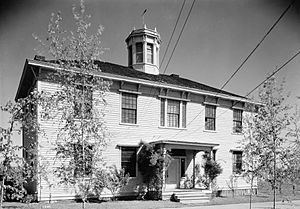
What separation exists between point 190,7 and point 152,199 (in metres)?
9.40

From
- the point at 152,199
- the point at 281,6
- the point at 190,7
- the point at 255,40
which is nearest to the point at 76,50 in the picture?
the point at 190,7

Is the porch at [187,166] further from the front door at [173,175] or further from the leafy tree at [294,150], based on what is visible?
the leafy tree at [294,150]

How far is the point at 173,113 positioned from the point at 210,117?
7.19ft

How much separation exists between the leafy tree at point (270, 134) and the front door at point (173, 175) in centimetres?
620

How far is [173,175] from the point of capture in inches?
543

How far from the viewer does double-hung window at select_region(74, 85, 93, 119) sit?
5.45 metres

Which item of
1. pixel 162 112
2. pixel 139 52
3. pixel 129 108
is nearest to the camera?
pixel 129 108

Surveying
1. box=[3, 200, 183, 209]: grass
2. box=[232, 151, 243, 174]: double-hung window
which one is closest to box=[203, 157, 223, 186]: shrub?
box=[232, 151, 243, 174]: double-hung window

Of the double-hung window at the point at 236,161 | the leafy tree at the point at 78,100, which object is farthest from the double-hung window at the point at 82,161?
the double-hung window at the point at 236,161

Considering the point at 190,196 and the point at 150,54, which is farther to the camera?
the point at 150,54

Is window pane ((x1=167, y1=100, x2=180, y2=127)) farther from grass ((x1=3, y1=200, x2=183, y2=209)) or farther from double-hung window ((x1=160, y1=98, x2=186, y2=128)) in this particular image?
grass ((x1=3, y1=200, x2=183, y2=209))

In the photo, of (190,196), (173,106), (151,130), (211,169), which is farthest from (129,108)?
(211,169)

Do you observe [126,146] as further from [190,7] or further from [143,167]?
[190,7]

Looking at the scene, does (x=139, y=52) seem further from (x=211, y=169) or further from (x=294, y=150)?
(x=294, y=150)
